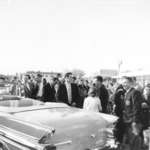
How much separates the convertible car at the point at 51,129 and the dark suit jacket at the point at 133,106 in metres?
1.05

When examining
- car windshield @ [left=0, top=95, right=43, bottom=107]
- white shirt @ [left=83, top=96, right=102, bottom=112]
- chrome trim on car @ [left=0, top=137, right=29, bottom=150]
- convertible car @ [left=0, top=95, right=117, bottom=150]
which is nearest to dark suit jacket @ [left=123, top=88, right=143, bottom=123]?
white shirt @ [left=83, top=96, right=102, bottom=112]

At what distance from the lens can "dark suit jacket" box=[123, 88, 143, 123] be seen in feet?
14.6

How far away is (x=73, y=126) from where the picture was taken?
2961 millimetres

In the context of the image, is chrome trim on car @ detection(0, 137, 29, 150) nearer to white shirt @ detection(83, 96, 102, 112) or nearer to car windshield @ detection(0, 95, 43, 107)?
car windshield @ detection(0, 95, 43, 107)

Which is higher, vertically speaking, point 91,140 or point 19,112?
point 19,112

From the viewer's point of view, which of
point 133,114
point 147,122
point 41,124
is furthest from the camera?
point 147,122

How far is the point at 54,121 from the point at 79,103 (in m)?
4.86

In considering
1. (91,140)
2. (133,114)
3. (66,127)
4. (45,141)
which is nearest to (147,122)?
(133,114)

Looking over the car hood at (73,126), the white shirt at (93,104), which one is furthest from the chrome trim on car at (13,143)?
the white shirt at (93,104)

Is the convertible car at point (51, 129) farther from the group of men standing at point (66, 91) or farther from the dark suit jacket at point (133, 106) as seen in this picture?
the group of men standing at point (66, 91)

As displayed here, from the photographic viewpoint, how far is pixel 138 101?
14.8 ft

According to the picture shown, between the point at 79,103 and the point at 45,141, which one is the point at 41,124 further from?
the point at 79,103

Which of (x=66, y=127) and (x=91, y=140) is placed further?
(x=91, y=140)

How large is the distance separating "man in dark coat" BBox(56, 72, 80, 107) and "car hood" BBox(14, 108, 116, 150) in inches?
143
